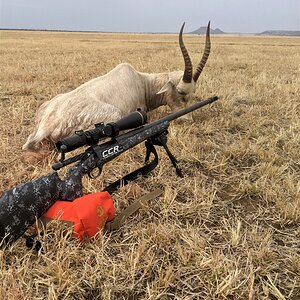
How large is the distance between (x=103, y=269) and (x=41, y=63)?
12.8m

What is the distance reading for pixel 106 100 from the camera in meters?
5.43

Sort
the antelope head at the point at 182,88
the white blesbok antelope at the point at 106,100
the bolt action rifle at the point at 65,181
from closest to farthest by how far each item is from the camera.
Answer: the bolt action rifle at the point at 65,181, the white blesbok antelope at the point at 106,100, the antelope head at the point at 182,88

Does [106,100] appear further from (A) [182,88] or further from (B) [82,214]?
(B) [82,214]

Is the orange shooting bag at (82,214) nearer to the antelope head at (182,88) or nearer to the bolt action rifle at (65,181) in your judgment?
the bolt action rifle at (65,181)

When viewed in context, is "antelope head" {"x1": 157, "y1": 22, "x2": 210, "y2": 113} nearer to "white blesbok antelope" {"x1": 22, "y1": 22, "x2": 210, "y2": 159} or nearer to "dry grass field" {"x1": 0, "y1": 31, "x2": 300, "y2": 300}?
"white blesbok antelope" {"x1": 22, "y1": 22, "x2": 210, "y2": 159}

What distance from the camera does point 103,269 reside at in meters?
2.53

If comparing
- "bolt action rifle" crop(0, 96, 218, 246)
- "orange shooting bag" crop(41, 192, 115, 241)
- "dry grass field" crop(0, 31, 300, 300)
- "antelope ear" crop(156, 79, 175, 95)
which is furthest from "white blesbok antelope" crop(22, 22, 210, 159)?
"orange shooting bag" crop(41, 192, 115, 241)

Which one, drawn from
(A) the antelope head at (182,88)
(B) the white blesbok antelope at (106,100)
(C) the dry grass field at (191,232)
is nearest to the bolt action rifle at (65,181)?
(C) the dry grass field at (191,232)

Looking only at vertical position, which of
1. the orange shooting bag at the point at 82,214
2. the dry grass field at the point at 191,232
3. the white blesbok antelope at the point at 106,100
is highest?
the white blesbok antelope at the point at 106,100

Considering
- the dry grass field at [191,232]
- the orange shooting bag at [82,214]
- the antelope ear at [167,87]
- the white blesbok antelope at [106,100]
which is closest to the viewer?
the dry grass field at [191,232]

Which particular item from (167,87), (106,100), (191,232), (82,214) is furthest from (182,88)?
(82,214)

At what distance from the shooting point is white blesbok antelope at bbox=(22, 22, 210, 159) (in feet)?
15.3

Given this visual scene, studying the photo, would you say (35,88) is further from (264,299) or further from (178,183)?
(264,299)

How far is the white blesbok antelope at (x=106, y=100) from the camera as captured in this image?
4.66 m
